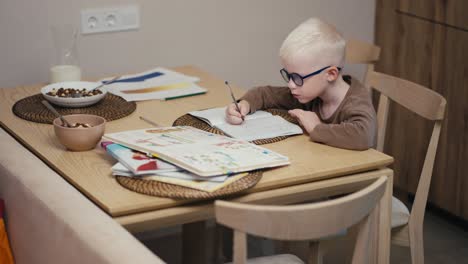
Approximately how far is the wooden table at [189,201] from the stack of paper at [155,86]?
0.23 metres

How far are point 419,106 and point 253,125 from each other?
53 cm

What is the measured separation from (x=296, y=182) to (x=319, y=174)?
0.21 feet

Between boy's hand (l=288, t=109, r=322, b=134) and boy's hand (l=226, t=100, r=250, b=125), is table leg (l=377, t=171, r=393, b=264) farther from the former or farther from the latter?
boy's hand (l=226, t=100, r=250, b=125)

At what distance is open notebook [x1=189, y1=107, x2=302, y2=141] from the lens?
92.0 inches

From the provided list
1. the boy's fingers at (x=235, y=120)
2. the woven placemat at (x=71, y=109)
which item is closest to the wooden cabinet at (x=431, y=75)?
the boy's fingers at (x=235, y=120)

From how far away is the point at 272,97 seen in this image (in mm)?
2588

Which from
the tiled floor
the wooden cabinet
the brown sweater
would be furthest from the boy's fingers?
the wooden cabinet

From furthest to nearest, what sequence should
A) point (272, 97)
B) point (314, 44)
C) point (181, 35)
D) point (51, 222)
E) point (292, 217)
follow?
point (181, 35) < point (272, 97) < point (314, 44) < point (51, 222) < point (292, 217)

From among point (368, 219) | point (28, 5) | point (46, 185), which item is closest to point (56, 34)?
point (28, 5)

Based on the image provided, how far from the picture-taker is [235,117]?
2404 millimetres

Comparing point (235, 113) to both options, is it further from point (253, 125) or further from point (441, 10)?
point (441, 10)

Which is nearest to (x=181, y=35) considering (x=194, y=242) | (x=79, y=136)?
(x=194, y=242)

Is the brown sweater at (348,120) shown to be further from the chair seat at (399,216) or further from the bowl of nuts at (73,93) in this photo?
the bowl of nuts at (73,93)

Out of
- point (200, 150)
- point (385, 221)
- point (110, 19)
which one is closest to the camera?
point (200, 150)
